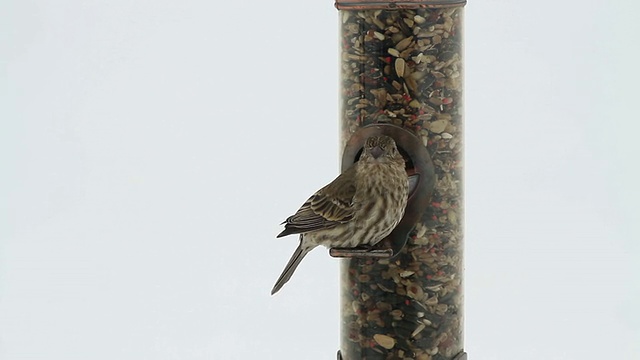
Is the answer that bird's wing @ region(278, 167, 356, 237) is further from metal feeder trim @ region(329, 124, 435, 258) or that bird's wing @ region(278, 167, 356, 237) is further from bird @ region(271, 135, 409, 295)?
metal feeder trim @ region(329, 124, 435, 258)

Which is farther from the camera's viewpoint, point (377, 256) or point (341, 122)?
point (341, 122)

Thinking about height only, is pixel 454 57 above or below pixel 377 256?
above

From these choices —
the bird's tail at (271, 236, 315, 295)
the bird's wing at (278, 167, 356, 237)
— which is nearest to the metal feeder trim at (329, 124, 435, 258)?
the bird's wing at (278, 167, 356, 237)

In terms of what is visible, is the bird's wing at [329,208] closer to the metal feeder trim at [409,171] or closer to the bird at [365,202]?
the bird at [365,202]

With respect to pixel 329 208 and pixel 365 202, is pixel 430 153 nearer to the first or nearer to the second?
pixel 365 202

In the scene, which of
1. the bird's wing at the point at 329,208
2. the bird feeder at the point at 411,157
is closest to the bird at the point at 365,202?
the bird's wing at the point at 329,208

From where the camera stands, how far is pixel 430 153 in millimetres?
5367

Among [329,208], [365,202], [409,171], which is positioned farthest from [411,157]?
[329,208]

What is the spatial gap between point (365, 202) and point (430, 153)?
1.36 ft

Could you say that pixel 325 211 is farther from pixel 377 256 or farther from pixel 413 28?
pixel 413 28

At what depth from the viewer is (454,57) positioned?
17.6ft

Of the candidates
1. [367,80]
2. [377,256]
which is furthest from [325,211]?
[367,80]

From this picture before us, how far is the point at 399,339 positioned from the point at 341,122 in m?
1.09

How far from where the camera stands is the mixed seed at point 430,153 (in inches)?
207
